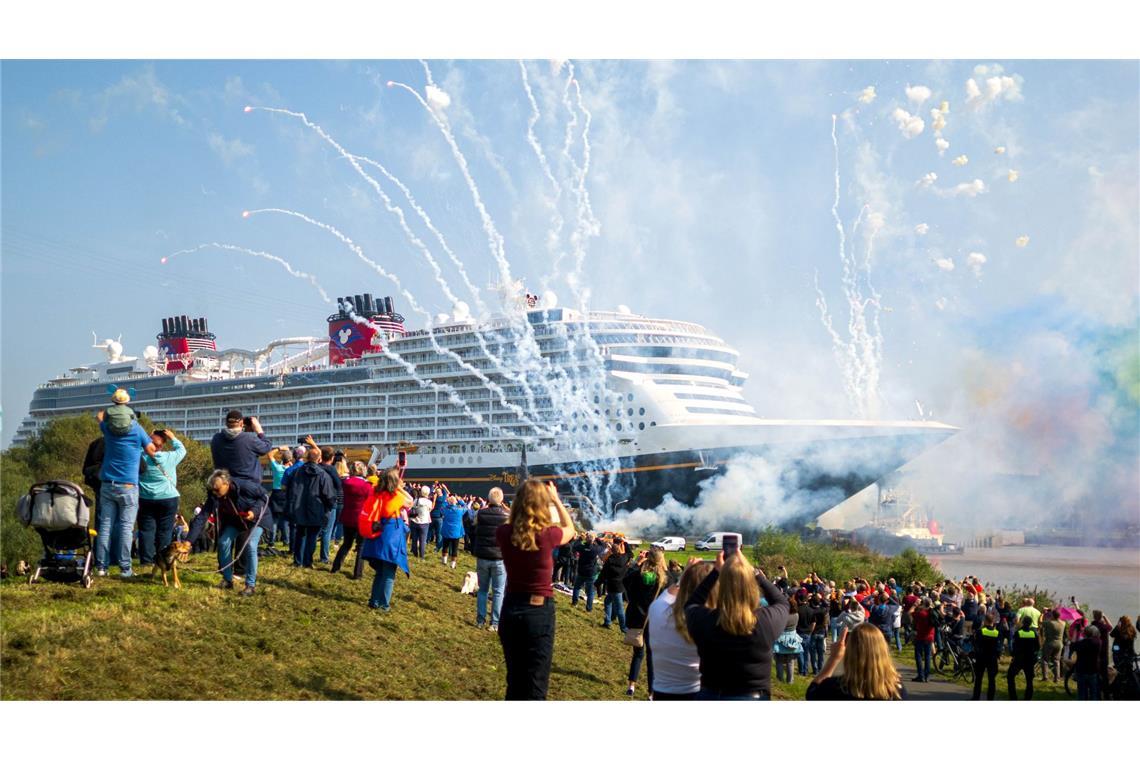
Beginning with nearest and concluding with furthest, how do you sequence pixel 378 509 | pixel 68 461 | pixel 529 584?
1. pixel 529 584
2. pixel 378 509
3. pixel 68 461

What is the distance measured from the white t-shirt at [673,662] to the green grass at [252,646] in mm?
3376

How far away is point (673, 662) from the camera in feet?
20.1

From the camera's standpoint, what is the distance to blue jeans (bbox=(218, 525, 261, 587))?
33.4ft

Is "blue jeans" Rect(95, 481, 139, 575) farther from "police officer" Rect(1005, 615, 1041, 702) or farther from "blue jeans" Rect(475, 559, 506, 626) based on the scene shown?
"police officer" Rect(1005, 615, 1041, 702)

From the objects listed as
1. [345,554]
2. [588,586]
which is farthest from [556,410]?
[345,554]

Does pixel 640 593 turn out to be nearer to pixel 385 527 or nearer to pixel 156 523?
pixel 385 527

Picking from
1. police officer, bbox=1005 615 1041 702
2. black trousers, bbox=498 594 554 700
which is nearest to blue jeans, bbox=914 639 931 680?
police officer, bbox=1005 615 1041 702

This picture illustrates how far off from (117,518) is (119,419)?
1.10m

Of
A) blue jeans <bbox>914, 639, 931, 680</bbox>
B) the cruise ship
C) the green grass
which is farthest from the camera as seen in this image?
the cruise ship

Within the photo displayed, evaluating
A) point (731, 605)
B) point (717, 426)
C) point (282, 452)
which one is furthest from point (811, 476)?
point (731, 605)

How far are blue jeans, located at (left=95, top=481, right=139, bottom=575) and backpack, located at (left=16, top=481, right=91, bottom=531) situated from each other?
0.21 metres

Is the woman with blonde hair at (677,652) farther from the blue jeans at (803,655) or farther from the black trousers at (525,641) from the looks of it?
the blue jeans at (803,655)

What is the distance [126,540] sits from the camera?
9.99 metres

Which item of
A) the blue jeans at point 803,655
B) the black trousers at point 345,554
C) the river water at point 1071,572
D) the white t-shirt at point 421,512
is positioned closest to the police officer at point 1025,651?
the blue jeans at point 803,655
